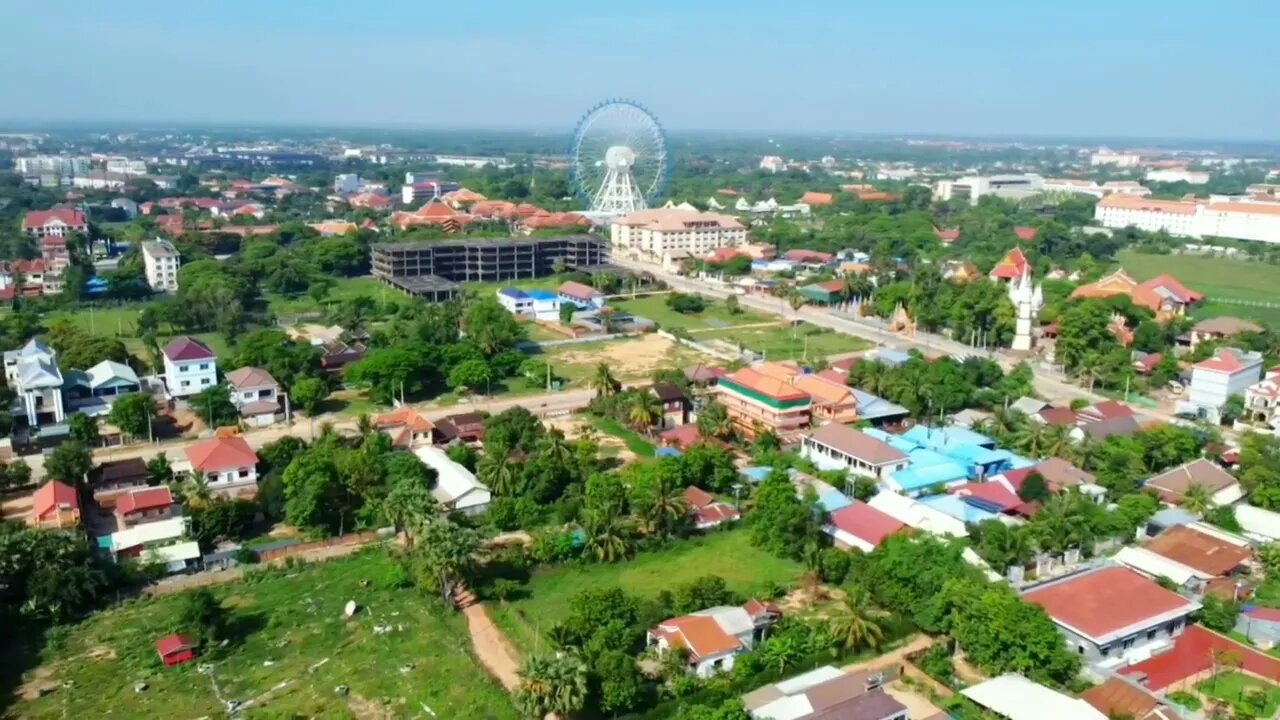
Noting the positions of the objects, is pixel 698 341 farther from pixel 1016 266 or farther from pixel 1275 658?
pixel 1275 658

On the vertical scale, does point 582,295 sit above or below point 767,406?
above

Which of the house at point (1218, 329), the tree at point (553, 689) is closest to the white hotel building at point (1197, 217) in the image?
the house at point (1218, 329)

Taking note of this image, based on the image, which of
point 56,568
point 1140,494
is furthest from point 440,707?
point 1140,494

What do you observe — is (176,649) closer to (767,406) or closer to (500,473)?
(500,473)

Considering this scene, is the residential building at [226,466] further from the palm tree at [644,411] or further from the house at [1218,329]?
the house at [1218,329]

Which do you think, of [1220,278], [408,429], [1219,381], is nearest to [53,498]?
[408,429]

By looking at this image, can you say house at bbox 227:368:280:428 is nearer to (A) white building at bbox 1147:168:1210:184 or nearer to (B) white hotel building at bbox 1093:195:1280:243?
(B) white hotel building at bbox 1093:195:1280:243
